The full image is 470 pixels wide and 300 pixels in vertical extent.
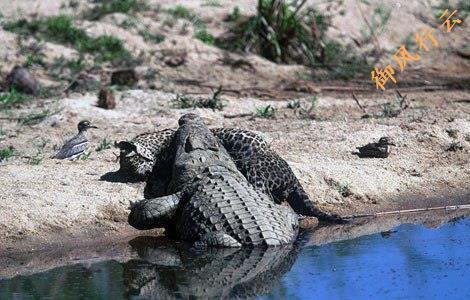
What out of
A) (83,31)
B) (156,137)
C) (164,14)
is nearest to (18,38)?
(83,31)

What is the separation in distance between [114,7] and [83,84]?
2288 mm

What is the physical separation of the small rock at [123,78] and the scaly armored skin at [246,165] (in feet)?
9.80

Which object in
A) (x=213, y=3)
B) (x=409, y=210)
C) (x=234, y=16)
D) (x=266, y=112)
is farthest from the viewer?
(x=213, y=3)

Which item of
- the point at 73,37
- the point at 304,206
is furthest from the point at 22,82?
the point at 304,206

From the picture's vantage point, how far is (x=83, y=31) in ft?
45.9

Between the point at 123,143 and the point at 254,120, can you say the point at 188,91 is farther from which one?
the point at 123,143

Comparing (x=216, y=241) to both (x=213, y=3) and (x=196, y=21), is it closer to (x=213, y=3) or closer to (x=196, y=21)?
(x=196, y=21)

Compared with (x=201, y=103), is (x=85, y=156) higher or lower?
higher

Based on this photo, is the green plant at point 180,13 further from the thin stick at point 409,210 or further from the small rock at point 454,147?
the thin stick at point 409,210

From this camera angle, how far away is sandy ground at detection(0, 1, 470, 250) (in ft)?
30.5

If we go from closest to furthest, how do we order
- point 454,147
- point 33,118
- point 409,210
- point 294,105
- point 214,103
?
point 409,210 → point 454,147 → point 33,118 → point 214,103 → point 294,105

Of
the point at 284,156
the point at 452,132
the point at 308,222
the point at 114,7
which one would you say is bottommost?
the point at 114,7

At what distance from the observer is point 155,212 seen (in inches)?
354

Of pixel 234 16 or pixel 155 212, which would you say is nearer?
pixel 155 212
